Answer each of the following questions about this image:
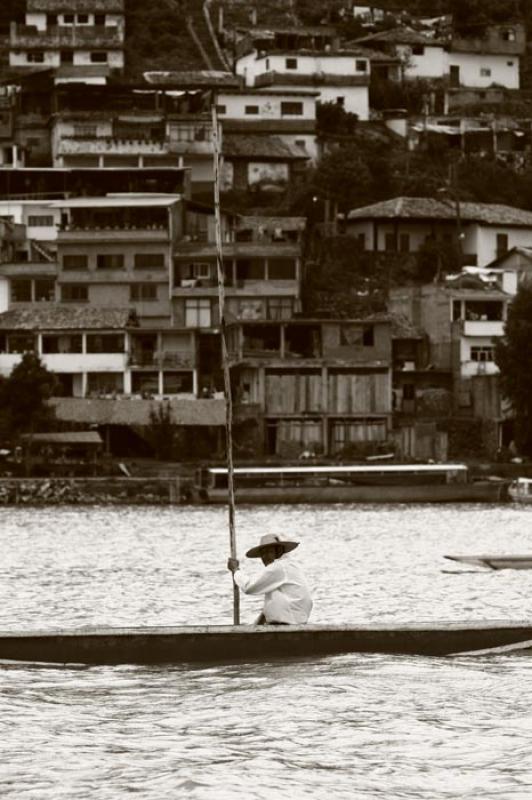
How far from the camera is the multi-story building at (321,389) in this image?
238 feet

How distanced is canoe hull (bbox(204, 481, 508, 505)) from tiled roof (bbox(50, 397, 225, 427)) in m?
3.92

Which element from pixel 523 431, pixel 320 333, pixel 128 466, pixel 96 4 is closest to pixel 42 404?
pixel 128 466

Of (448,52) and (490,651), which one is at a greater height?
(448,52)

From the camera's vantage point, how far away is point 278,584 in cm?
2295

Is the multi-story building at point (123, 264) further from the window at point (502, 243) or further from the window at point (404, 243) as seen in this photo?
the window at point (502, 243)

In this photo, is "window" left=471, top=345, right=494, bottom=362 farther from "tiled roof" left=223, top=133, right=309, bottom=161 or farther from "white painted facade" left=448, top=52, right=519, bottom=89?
"white painted facade" left=448, top=52, right=519, bottom=89

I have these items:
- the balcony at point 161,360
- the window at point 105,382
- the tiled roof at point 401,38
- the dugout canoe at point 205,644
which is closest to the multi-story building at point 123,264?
the balcony at point 161,360

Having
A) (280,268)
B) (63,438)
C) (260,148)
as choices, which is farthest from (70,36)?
(63,438)

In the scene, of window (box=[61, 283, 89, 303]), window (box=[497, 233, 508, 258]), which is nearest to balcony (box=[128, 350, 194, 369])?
window (box=[61, 283, 89, 303])

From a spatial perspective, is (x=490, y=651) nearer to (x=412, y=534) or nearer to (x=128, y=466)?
(x=412, y=534)

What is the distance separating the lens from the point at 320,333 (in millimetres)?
74500

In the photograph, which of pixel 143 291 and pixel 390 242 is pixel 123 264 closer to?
pixel 143 291

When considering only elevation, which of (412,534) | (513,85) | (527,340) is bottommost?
(412,534)

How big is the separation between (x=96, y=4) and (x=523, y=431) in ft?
142
